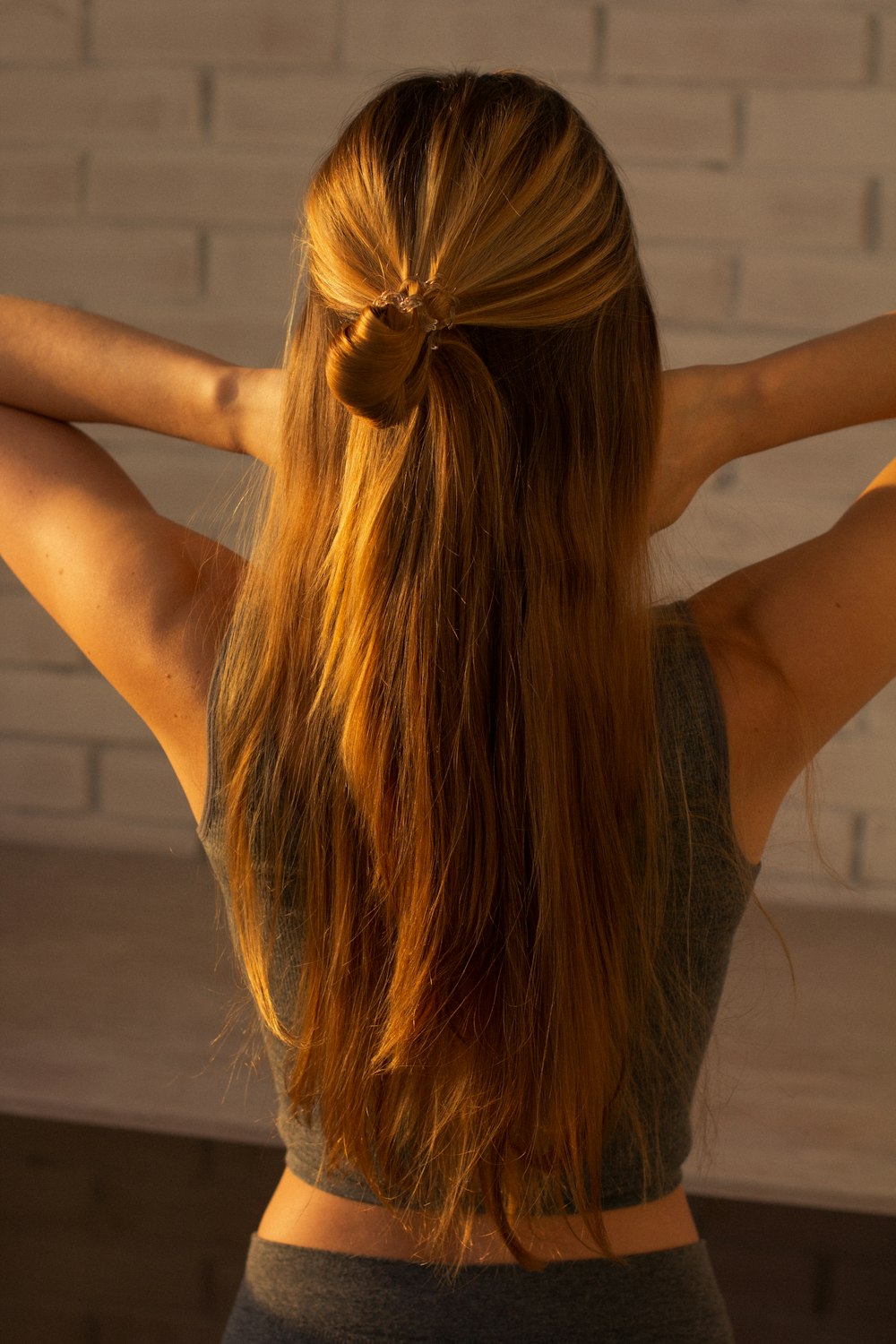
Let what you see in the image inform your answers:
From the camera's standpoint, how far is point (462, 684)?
1.96ft

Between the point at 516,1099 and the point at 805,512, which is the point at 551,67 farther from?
the point at 516,1099

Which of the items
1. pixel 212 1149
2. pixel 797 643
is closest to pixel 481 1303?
pixel 797 643

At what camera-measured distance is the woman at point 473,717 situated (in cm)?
57

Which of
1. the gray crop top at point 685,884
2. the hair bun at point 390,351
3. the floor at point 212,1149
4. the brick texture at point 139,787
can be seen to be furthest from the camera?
the brick texture at point 139,787

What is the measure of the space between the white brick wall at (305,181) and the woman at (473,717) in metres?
0.84

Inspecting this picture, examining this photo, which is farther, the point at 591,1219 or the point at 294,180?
the point at 294,180

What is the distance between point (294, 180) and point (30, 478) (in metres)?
1.07

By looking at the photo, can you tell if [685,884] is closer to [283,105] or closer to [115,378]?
[115,378]

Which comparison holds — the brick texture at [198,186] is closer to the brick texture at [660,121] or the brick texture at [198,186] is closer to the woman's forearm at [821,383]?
the brick texture at [660,121]

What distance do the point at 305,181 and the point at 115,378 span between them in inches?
39.3

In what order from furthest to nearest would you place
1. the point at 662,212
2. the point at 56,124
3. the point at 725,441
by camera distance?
the point at 56,124 < the point at 662,212 < the point at 725,441

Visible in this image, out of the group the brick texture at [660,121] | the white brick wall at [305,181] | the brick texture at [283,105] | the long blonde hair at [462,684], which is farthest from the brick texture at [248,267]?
the long blonde hair at [462,684]

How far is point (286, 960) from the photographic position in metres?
0.68

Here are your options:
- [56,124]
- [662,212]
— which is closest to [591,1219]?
[662,212]
